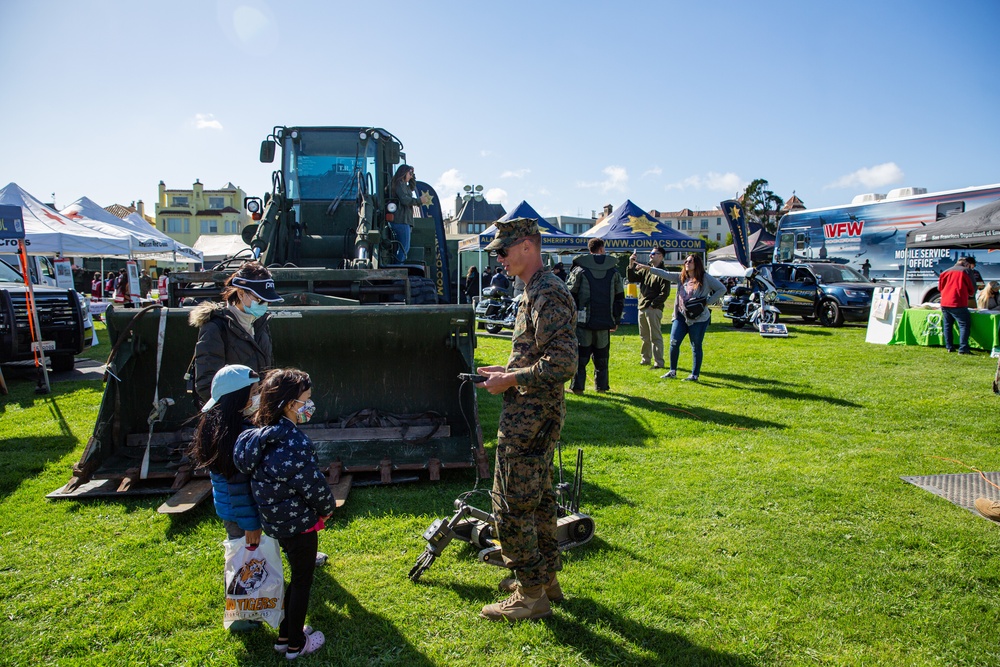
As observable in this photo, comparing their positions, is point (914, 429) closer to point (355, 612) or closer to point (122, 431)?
point (355, 612)

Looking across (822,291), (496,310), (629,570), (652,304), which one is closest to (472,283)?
(496,310)

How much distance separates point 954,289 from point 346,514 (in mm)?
11685

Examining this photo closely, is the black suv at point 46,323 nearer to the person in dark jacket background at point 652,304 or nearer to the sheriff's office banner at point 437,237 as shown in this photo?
the sheriff's office banner at point 437,237

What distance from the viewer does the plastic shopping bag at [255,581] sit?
9.55 feet

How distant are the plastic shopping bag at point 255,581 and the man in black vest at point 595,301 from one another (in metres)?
5.14

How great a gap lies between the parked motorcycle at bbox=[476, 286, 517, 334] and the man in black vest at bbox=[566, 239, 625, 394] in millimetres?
6000

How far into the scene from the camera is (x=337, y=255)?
8102 millimetres

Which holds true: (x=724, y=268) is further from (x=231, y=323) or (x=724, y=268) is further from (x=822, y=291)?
(x=231, y=323)

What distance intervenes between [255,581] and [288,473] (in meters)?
0.66

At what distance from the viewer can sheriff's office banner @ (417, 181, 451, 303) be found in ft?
33.2

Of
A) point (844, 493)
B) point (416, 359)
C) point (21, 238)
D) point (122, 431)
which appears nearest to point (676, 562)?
point (844, 493)

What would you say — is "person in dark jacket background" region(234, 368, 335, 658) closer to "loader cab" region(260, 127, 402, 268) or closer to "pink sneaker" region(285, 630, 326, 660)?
"pink sneaker" region(285, 630, 326, 660)

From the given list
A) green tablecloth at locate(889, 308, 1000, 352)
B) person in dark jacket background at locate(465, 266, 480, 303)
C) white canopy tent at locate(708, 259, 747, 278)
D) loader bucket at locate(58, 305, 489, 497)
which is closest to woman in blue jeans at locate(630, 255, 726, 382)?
loader bucket at locate(58, 305, 489, 497)

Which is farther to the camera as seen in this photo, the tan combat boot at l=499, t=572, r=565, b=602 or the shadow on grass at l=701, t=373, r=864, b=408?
the shadow on grass at l=701, t=373, r=864, b=408
